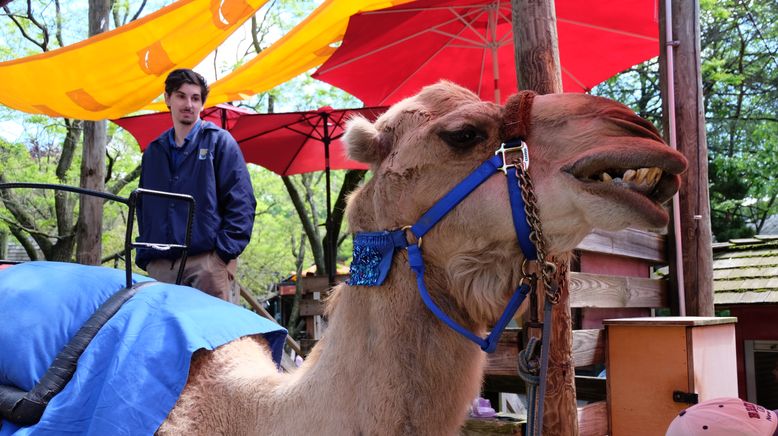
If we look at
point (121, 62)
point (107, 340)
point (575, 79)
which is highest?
point (575, 79)

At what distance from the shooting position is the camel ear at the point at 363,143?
220 cm

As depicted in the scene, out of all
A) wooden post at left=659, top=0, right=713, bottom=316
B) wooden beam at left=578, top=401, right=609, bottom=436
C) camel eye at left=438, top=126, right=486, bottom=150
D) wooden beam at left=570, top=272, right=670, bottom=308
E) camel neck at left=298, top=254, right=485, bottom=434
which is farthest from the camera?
wooden post at left=659, top=0, right=713, bottom=316

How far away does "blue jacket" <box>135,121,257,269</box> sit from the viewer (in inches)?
148

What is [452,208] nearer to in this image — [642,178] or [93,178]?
[642,178]

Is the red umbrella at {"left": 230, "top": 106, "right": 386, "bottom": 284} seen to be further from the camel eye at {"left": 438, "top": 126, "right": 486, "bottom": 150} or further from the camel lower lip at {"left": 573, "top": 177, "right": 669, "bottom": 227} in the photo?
the camel lower lip at {"left": 573, "top": 177, "right": 669, "bottom": 227}

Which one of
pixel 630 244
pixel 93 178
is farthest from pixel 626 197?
pixel 93 178

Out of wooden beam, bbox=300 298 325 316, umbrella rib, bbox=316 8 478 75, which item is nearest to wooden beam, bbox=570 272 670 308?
umbrella rib, bbox=316 8 478 75

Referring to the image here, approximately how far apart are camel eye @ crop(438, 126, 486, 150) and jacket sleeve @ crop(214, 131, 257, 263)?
2.09 meters

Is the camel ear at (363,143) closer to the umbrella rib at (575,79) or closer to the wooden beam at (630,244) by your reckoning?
the wooden beam at (630,244)

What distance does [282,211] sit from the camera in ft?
84.3

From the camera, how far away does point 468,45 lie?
7637 millimetres

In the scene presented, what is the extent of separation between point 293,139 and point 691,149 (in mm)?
7314

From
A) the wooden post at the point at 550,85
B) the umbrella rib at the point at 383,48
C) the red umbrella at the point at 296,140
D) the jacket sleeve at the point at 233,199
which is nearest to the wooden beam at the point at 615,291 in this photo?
the wooden post at the point at 550,85

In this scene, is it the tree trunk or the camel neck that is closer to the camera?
the camel neck
